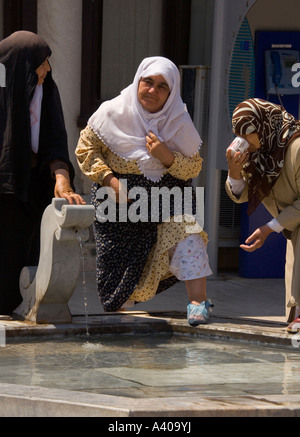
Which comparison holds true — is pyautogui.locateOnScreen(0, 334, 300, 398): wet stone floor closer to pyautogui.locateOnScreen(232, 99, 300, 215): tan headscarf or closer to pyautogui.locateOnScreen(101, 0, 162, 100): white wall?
pyautogui.locateOnScreen(232, 99, 300, 215): tan headscarf

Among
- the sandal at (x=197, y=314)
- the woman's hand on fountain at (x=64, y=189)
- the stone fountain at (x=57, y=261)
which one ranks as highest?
the woman's hand on fountain at (x=64, y=189)

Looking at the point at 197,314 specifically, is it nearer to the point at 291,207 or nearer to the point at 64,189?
the point at 291,207

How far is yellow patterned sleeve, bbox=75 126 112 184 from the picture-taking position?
6.26m

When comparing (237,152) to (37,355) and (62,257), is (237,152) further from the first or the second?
(37,355)

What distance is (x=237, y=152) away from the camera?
6062 mm

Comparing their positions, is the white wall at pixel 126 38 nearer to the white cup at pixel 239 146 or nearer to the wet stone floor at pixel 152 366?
the white cup at pixel 239 146

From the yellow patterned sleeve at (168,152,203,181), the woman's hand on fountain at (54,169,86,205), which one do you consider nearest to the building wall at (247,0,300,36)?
the yellow patterned sleeve at (168,152,203,181)

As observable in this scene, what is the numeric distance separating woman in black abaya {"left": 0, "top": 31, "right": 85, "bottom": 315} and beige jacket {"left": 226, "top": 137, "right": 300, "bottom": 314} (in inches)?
44.0

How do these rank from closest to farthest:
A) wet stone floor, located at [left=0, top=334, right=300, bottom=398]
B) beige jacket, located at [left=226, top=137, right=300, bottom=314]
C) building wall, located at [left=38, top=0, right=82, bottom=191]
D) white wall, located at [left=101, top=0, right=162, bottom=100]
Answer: wet stone floor, located at [left=0, top=334, right=300, bottom=398], beige jacket, located at [left=226, top=137, right=300, bottom=314], building wall, located at [left=38, top=0, right=82, bottom=191], white wall, located at [left=101, top=0, right=162, bottom=100]

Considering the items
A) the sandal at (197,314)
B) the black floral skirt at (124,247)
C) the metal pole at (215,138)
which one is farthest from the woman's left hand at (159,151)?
the metal pole at (215,138)

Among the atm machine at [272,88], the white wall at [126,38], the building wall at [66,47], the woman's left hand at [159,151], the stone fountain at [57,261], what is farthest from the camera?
the white wall at [126,38]

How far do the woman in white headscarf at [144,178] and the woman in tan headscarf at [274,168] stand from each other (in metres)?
0.35

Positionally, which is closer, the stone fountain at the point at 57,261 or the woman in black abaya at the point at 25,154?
the stone fountain at the point at 57,261

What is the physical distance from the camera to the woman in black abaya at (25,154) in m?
6.11
